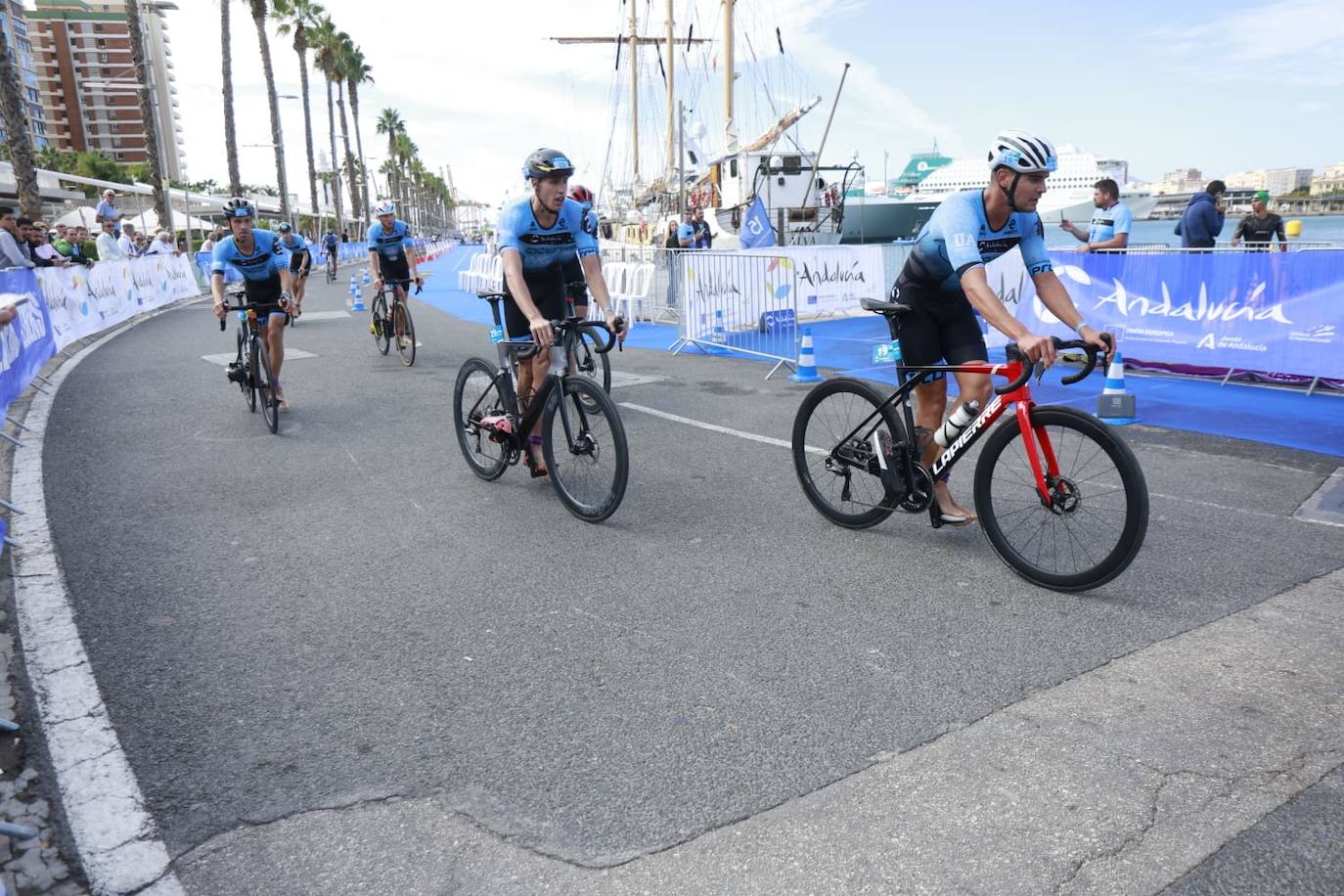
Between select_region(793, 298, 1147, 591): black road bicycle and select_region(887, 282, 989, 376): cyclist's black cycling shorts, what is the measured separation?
0.08 m

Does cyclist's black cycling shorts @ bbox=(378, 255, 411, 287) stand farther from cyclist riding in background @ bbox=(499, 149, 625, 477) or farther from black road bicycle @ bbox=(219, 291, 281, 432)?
cyclist riding in background @ bbox=(499, 149, 625, 477)

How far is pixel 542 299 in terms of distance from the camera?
6.25 m

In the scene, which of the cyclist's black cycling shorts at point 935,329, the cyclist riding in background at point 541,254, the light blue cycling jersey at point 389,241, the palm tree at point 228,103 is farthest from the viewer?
the palm tree at point 228,103

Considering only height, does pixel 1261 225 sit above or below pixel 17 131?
below

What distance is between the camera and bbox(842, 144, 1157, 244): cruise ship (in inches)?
2190

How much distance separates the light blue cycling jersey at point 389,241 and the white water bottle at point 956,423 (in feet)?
30.0

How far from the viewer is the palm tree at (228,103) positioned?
3628 centimetres

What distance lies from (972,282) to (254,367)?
253 inches

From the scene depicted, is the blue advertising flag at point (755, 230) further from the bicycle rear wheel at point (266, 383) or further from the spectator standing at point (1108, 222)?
the bicycle rear wheel at point (266, 383)

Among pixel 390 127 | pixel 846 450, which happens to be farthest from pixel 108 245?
pixel 390 127

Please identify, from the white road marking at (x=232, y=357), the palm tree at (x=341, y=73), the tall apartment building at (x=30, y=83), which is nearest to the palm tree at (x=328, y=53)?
the palm tree at (x=341, y=73)

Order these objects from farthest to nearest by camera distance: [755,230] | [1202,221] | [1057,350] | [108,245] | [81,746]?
[108,245]
[755,230]
[1202,221]
[1057,350]
[81,746]

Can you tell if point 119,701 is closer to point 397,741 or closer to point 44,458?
point 397,741

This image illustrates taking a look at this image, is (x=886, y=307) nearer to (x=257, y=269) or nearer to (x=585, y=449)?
(x=585, y=449)
